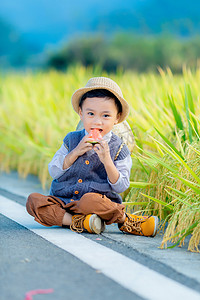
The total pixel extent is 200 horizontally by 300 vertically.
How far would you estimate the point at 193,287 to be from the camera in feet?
9.30

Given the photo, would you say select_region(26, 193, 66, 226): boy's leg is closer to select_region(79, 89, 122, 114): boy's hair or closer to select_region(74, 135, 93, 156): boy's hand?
select_region(74, 135, 93, 156): boy's hand

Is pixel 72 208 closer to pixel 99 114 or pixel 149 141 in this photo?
pixel 99 114

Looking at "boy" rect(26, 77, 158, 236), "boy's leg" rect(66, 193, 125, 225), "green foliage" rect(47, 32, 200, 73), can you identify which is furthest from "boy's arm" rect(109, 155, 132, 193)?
"green foliage" rect(47, 32, 200, 73)

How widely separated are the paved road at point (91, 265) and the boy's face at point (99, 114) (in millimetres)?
739

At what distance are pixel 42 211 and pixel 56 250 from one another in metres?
0.71

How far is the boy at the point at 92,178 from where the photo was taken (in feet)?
13.3

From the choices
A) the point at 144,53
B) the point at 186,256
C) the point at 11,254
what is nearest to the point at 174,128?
the point at 186,256

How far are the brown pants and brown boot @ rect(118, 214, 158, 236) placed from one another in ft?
0.24

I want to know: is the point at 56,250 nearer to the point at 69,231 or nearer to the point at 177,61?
the point at 69,231

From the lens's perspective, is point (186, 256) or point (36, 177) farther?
point (36, 177)

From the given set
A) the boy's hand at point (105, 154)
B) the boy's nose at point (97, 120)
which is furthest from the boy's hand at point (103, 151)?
the boy's nose at point (97, 120)

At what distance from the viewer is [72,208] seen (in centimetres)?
411

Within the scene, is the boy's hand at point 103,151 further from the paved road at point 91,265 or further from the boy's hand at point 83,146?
the paved road at point 91,265

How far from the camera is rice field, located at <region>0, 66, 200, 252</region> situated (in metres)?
3.94
